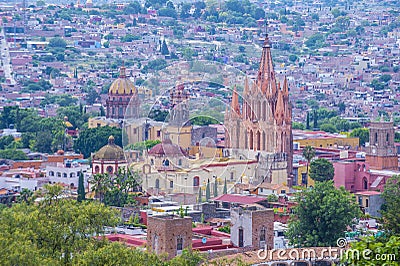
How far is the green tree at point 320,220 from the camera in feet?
108

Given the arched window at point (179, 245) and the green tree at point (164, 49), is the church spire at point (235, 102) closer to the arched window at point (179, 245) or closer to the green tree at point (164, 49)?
the arched window at point (179, 245)

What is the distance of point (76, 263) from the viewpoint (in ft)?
77.4

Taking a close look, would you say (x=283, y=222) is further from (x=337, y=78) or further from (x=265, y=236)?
(x=337, y=78)

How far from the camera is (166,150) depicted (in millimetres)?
41344

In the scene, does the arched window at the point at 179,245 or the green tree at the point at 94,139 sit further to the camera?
the green tree at the point at 94,139

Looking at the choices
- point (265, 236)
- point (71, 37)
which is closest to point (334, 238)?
point (265, 236)

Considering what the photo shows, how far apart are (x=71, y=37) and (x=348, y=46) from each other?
77.9ft

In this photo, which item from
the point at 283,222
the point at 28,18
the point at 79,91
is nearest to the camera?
the point at 283,222

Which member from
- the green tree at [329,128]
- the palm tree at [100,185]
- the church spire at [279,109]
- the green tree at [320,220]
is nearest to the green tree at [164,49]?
the green tree at [329,128]

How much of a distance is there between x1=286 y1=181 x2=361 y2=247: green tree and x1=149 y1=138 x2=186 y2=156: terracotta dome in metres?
7.73

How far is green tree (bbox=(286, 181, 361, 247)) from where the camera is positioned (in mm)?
32969

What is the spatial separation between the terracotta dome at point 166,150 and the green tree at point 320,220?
7.73 meters

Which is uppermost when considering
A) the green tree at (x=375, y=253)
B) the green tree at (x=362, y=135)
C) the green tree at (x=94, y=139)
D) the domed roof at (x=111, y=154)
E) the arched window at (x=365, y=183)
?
the green tree at (x=375, y=253)

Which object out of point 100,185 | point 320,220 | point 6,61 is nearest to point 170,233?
point 320,220
